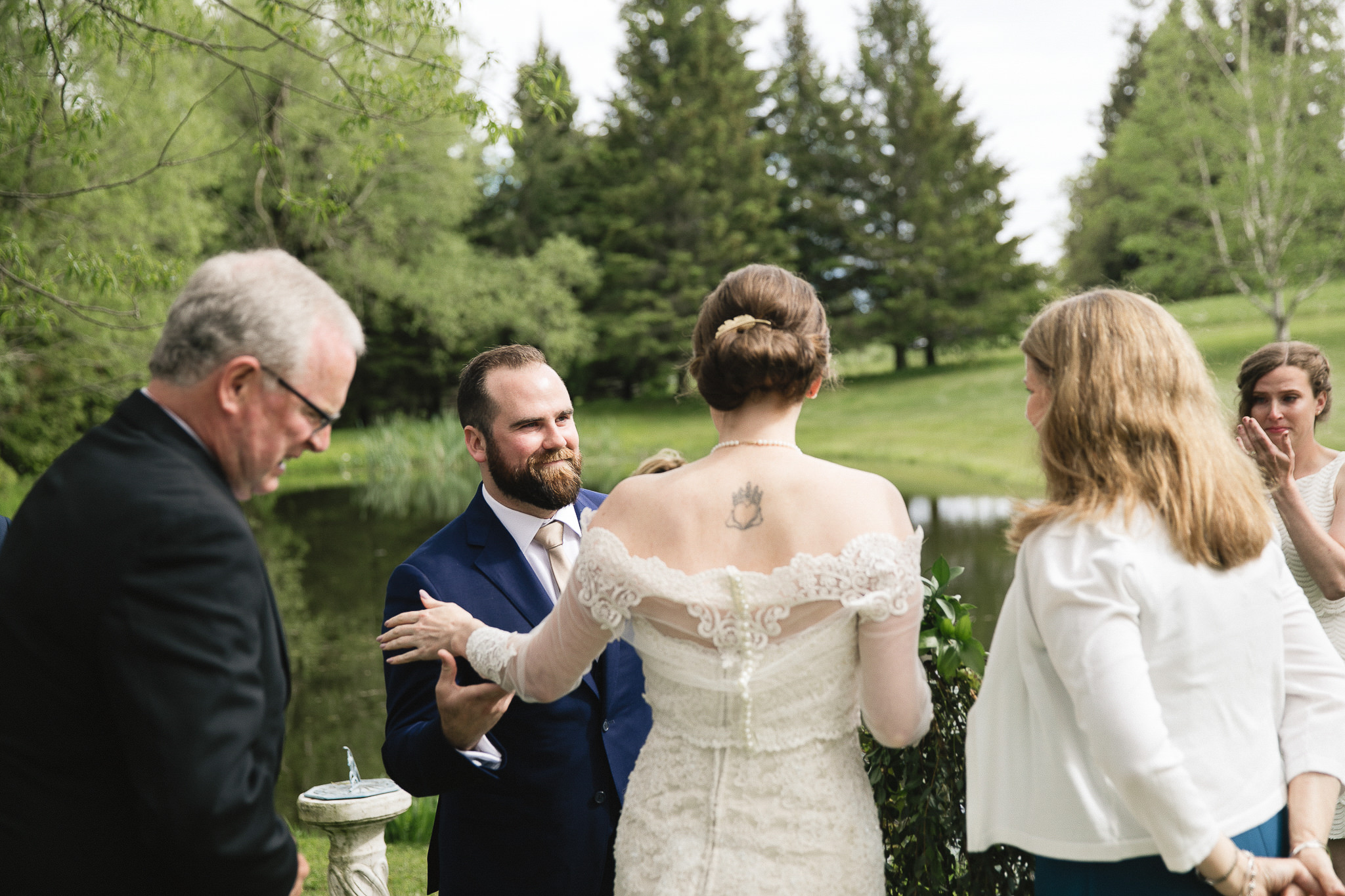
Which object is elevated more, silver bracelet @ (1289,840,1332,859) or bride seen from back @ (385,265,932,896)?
bride seen from back @ (385,265,932,896)

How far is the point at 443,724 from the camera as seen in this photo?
2.45 meters

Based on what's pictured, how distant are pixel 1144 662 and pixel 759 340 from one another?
3.01ft

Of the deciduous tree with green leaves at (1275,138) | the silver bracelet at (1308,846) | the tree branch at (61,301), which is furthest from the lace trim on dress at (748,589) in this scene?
the deciduous tree with green leaves at (1275,138)

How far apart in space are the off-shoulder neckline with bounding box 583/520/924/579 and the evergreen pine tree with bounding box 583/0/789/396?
35946 millimetres

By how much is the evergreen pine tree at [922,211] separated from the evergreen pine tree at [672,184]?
469 cm

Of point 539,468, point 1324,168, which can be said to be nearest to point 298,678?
point 539,468

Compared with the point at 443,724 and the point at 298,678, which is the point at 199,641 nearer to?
the point at 443,724

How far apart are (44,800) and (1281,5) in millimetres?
33937

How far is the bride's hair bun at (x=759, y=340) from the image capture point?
199 centimetres

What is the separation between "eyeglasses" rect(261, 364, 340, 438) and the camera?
5.76 ft

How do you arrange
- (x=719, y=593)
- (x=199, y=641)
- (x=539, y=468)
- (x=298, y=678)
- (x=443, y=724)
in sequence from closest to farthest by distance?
(x=199, y=641) < (x=719, y=593) < (x=443, y=724) < (x=539, y=468) < (x=298, y=678)

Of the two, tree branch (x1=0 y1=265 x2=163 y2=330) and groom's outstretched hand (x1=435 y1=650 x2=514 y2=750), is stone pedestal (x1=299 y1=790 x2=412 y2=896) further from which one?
tree branch (x1=0 y1=265 x2=163 y2=330)

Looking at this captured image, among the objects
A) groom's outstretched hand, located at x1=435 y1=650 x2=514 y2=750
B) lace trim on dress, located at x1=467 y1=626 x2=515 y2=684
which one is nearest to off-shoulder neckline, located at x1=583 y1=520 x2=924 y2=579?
lace trim on dress, located at x1=467 y1=626 x2=515 y2=684

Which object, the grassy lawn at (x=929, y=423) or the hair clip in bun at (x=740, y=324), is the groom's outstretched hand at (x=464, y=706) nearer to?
the hair clip in bun at (x=740, y=324)
